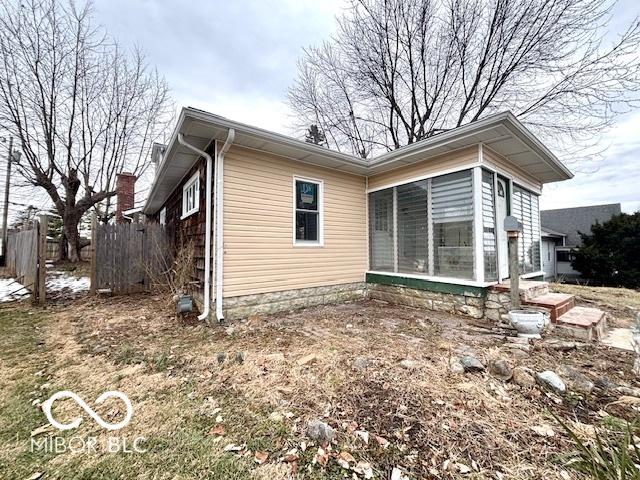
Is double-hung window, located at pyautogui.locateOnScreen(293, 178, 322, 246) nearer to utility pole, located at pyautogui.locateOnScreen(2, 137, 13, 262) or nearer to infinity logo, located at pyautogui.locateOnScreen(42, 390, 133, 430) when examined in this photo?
infinity logo, located at pyautogui.locateOnScreen(42, 390, 133, 430)

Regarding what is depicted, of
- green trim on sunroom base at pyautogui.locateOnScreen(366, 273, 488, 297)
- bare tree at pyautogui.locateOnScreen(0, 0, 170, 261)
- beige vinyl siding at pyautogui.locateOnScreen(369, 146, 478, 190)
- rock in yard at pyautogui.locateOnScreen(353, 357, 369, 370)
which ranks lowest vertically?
rock in yard at pyautogui.locateOnScreen(353, 357, 369, 370)

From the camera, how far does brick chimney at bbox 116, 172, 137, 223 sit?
509 inches

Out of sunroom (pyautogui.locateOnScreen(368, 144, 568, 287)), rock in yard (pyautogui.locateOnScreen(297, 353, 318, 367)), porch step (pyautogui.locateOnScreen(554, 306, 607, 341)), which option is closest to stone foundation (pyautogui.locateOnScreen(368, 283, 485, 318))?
sunroom (pyautogui.locateOnScreen(368, 144, 568, 287))

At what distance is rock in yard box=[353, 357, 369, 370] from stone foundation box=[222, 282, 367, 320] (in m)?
2.42

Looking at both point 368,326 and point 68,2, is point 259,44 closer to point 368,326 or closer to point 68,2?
point 68,2

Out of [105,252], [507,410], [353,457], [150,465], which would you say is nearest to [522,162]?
[507,410]

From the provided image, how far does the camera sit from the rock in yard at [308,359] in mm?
2861

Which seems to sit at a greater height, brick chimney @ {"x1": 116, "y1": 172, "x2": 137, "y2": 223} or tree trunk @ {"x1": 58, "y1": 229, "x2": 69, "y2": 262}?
brick chimney @ {"x1": 116, "y1": 172, "x2": 137, "y2": 223}

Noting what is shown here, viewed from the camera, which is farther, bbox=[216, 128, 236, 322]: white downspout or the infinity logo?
bbox=[216, 128, 236, 322]: white downspout

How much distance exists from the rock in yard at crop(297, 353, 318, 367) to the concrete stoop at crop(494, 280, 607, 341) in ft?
11.1

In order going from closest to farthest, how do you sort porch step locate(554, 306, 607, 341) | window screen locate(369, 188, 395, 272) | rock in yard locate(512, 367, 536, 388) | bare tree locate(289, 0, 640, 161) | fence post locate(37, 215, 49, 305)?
rock in yard locate(512, 367, 536, 388), porch step locate(554, 306, 607, 341), fence post locate(37, 215, 49, 305), window screen locate(369, 188, 395, 272), bare tree locate(289, 0, 640, 161)

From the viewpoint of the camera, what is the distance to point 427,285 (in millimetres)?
5211

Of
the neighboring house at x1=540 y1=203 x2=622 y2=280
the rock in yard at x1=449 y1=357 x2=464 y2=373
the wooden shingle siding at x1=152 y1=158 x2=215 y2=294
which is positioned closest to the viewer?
the rock in yard at x1=449 y1=357 x2=464 y2=373

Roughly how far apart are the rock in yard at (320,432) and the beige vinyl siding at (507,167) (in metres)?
4.64
